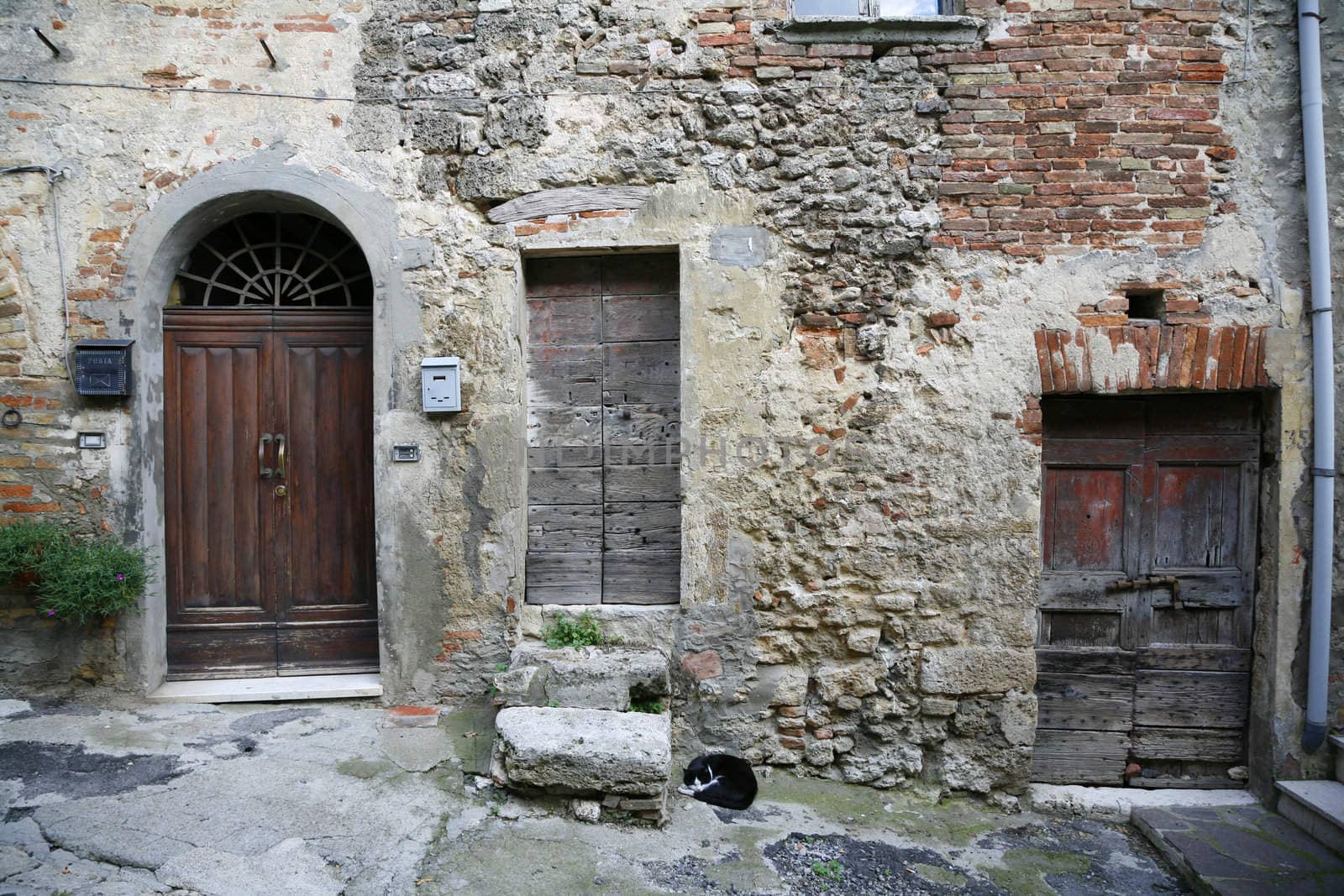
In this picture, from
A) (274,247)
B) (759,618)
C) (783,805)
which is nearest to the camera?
(783,805)

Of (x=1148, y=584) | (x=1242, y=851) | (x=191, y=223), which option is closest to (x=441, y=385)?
(x=191, y=223)

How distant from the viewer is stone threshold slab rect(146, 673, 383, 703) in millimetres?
3693

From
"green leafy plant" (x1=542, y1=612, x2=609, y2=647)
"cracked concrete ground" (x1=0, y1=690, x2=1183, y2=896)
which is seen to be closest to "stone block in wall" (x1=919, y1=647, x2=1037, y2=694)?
"cracked concrete ground" (x1=0, y1=690, x2=1183, y2=896)

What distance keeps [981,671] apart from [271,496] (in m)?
3.84

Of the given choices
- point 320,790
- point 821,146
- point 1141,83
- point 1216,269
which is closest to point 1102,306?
point 1216,269

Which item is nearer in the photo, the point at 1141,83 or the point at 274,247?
the point at 1141,83

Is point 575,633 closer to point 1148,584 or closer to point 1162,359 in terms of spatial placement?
point 1148,584

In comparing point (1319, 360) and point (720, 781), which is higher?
point (1319, 360)

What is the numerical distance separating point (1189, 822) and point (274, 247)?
550 cm

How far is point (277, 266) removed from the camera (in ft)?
12.8

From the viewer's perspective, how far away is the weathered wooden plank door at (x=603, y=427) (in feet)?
12.5

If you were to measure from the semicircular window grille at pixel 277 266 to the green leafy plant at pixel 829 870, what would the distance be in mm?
3525

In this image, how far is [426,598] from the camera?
3.67 meters

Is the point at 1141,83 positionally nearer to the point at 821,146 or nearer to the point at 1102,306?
the point at 1102,306
